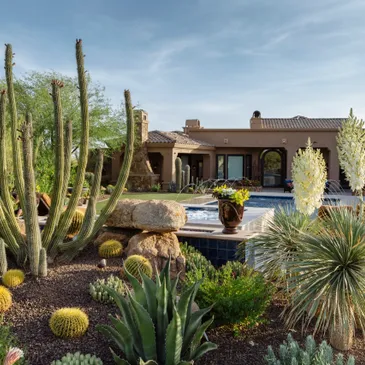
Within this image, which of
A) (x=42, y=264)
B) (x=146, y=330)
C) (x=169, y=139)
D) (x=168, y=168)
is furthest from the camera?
Result: (x=169, y=139)

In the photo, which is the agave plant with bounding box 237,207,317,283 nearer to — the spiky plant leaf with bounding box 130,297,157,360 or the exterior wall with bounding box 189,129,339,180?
the spiky plant leaf with bounding box 130,297,157,360

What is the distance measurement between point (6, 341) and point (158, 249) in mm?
3618

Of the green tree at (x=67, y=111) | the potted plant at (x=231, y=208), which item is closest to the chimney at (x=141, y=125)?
the green tree at (x=67, y=111)

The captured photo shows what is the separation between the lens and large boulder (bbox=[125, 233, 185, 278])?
724 cm

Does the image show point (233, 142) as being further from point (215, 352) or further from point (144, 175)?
point (215, 352)

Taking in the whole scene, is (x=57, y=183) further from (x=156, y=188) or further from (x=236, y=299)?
(x=156, y=188)

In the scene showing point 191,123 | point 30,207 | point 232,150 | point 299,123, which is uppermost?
point 299,123

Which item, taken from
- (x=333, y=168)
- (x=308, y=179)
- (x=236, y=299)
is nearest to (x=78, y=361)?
(x=236, y=299)

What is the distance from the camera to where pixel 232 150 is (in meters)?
29.1

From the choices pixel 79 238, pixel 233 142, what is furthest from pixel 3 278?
pixel 233 142

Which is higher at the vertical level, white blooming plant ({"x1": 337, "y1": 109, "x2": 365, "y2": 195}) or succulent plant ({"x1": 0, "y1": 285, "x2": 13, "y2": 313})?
white blooming plant ({"x1": 337, "y1": 109, "x2": 365, "y2": 195})

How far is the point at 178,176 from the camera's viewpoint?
25.2m

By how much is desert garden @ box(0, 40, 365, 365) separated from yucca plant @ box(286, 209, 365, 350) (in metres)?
0.01

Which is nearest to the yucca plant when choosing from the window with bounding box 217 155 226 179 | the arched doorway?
the window with bounding box 217 155 226 179
